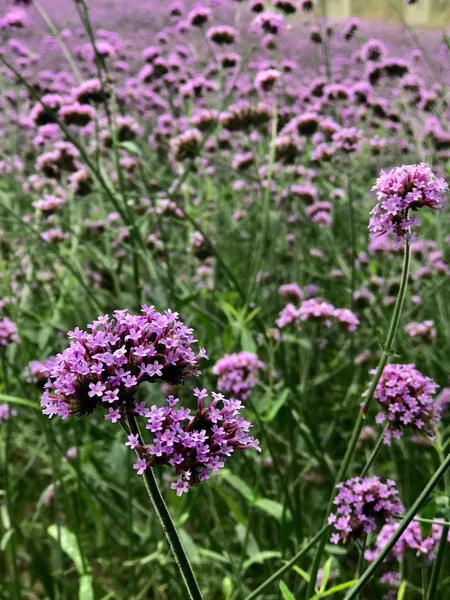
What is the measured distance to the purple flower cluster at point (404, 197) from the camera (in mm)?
765

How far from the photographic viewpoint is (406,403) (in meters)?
0.90

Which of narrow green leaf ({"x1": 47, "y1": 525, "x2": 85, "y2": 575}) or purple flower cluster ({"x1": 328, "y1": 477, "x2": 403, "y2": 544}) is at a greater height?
purple flower cluster ({"x1": 328, "y1": 477, "x2": 403, "y2": 544})

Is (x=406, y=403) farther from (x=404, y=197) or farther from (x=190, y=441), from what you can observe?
(x=190, y=441)

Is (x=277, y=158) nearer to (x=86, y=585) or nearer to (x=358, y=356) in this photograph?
(x=358, y=356)

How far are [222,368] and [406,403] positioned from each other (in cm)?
55

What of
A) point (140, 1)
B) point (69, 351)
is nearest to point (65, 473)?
point (69, 351)

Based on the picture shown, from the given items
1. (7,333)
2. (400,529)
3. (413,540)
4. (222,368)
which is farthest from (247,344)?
(400,529)

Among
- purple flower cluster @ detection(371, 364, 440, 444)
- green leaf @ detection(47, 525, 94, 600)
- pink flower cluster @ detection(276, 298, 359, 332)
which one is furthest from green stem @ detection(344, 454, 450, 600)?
pink flower cluster @ detection(276, 298, 359, 332)

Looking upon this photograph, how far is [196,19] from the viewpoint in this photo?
274 centimetres

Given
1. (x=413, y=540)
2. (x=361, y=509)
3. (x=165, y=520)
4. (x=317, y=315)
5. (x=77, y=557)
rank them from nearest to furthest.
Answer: (x=165, y=520)
(x=361, y=509)
(x=413, y=540)
(x=77, y=557)
(x=317, y=315)

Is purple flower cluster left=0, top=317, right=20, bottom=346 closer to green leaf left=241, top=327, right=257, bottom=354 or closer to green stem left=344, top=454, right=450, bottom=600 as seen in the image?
green leaf left=241, top=327, right=257, bottom=354

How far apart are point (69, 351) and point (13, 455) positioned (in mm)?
1787

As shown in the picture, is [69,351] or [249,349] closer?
[69,351]

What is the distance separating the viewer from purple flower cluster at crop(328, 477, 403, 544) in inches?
33.7
